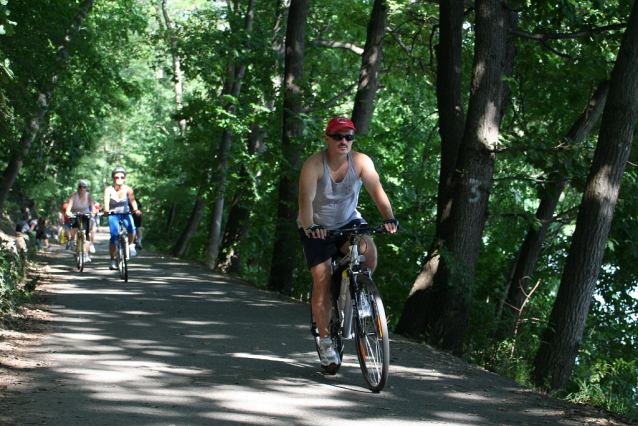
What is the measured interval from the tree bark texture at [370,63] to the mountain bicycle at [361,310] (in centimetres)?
837

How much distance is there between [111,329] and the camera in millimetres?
8438

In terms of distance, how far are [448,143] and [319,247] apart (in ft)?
17.1

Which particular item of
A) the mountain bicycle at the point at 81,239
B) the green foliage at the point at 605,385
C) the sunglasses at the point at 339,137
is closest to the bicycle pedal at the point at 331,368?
the sunglasses at the point at 339,137

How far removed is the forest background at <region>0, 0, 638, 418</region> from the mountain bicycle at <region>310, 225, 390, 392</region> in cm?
246

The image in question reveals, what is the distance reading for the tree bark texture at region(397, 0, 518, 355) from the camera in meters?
9.57

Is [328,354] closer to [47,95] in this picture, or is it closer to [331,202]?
[331,202]

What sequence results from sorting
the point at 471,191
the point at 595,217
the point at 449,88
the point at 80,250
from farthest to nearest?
the point at 80,250, the point at 449,88, the point at 471,191, the point at 595,217

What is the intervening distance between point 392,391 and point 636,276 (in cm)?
1030

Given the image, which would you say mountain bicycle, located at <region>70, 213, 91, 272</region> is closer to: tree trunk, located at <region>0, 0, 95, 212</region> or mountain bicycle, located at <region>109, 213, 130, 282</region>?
tree trunk, located at <region>0, 0, 95, 212</region>

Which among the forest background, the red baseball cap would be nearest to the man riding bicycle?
the red baseball cap

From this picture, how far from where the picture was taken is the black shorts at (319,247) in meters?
5.91

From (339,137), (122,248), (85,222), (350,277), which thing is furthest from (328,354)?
(85,222)

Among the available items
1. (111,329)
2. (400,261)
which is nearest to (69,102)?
(400,261)

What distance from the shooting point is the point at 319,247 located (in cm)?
592
